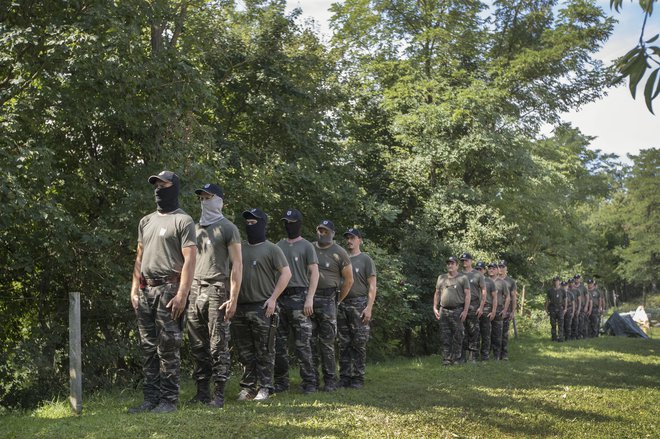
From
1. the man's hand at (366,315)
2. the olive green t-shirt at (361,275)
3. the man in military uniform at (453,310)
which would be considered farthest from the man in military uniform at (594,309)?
the man's hand at (366,315)

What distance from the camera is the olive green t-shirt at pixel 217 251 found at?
820cm

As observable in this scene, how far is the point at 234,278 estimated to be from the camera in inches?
317

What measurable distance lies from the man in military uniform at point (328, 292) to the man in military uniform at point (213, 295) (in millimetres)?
2236

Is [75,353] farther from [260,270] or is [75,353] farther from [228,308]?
[260,270]

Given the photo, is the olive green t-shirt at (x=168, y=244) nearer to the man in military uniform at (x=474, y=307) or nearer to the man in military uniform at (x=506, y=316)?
the man in military uniform at (x=474, y=307)

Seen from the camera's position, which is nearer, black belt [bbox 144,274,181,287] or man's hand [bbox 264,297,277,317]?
black belt [bbox 144,274,181,287]

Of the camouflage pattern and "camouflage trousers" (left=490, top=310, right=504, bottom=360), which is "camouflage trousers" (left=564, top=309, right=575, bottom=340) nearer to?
"camouflage trousers" (left=490, top=310, right=504, bottom=360)

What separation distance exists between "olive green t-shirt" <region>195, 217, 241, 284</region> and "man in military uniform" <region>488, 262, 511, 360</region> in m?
10.5

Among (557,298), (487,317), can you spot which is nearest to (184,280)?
(487,317)

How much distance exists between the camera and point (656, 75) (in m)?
2.64

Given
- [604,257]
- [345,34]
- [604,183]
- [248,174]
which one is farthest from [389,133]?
[604,257]

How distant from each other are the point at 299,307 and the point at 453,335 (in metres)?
7.00

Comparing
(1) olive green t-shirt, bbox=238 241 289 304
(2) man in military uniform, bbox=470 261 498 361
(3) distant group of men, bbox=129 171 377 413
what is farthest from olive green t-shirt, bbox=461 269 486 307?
(1) olive green t-shirt, bbox=238 241 289 304

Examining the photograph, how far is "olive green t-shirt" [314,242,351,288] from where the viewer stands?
34.1 feet
